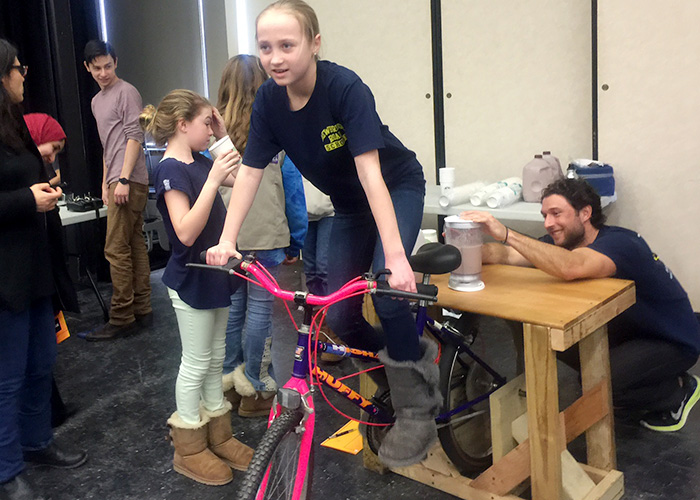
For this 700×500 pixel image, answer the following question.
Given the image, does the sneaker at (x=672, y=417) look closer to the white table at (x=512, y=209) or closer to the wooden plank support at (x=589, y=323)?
the wooden plank support at (x=589, y=323)

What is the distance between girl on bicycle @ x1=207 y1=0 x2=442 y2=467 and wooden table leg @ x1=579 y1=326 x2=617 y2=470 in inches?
19.5

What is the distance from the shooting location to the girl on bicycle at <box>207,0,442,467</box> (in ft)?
4.76

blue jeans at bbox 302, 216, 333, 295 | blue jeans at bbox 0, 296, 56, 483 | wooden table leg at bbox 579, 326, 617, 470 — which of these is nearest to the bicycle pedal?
wooden table leg at bbox 579, 326, 617, 470

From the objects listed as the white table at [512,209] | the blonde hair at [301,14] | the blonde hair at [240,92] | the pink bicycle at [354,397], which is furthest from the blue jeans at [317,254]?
the blonde hair at [301,14]

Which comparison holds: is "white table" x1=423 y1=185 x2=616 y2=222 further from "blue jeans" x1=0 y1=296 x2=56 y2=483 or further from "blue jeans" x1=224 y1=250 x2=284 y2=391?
"blue jeans" x1=0 y1=296 x2=56 y2=483

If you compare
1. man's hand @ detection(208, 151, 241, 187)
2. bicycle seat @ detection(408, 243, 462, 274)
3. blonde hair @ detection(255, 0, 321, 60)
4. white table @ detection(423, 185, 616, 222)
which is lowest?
white table @ detection(423, 185, 616, 222)

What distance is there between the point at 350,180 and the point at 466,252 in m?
0.51

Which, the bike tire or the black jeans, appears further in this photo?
the black jeans

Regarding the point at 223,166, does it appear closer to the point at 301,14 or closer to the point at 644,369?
the point at 301,14

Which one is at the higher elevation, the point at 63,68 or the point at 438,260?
the point at 63,68

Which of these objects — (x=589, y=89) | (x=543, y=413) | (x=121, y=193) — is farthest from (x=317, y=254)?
(x=589, y=89)

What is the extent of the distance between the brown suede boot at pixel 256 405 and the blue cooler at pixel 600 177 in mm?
1845

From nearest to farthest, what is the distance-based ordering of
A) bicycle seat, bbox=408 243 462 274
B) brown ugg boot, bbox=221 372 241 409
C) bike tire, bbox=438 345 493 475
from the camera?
bicycle seat, bbox=408 243 462 274, bike tire, bbox=438 345 493 475, brown ugg boot, bbox=221 372 241 409

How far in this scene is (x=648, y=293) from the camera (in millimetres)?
2148
